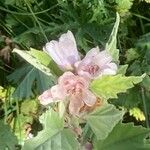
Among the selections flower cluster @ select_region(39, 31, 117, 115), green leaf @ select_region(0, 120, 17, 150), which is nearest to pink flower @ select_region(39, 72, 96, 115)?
flower cluster @ select_region(39, 31, 117, 115)

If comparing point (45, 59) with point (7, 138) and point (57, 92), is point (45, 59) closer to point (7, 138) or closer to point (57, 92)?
point (57, 92)

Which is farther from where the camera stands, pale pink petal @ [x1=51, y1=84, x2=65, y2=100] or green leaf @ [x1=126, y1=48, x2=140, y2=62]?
green leaf @ [x1=126, y1=48, x2=140, y2=62]

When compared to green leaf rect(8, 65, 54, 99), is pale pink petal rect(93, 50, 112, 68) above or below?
above

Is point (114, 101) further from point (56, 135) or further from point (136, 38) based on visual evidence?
point (56, 135)

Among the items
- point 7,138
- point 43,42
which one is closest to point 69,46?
point 7,138

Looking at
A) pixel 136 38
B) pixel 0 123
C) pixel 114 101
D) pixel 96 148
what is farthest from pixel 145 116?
pixel 96 148

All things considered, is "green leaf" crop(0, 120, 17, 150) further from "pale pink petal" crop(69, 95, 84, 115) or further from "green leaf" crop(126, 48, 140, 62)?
"pale pink petal" crop(69, 95, 84, 115)
